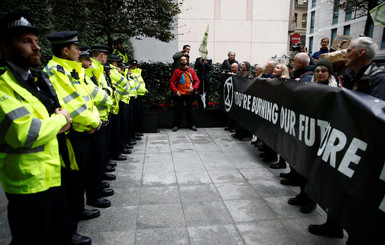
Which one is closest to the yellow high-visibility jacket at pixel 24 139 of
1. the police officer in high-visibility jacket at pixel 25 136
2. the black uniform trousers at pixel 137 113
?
the police officer in high-visibility jacket at pixel 25 136

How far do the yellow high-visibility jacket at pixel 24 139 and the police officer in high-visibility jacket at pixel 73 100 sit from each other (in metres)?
0.58

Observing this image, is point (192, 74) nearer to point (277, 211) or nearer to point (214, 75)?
point (214, 75)

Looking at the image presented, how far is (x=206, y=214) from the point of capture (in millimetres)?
3293

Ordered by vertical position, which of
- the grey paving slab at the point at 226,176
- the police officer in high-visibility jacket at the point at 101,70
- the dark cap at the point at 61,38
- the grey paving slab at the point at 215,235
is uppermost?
the dark cap at the point at 61,38

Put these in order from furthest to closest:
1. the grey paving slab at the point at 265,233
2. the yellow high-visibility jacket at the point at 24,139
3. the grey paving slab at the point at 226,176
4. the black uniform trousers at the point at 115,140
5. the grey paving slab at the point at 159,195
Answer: the black uniform trousers at the point at 115,140 < the grey paving slab at the point at 226,176 < the grey paving slab at the point at 159,195 < the grey paving slab at the point at 265,233 < the yellow high-visibility jacket at the point at 24,139

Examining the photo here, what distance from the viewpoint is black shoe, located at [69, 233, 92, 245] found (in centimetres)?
262

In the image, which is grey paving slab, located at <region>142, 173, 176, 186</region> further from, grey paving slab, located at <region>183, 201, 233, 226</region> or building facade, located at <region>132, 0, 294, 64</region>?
building facade, located at <region>132, 0, 294, 64</region>

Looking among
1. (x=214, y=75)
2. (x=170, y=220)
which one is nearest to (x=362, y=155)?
(x=170, y=220)

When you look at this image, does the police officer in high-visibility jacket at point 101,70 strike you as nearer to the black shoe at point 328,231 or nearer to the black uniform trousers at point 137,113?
the black uniform trousers at point 137,113

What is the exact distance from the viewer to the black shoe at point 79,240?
262 centimetres

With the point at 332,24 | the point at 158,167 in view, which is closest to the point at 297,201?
the point at 158,167

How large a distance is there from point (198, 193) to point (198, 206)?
39cm

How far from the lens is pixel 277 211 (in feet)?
11.2

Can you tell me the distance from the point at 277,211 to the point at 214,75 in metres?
7.19
